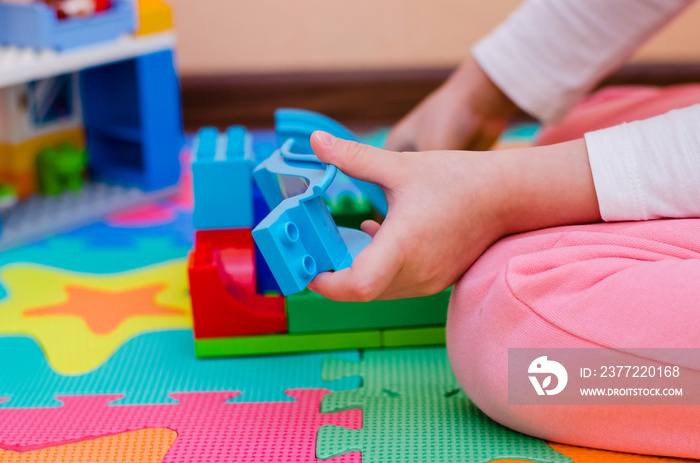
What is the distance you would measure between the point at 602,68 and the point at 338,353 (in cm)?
41

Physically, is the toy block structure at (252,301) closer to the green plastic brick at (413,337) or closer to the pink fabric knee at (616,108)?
the green plastic brick at (413,337)

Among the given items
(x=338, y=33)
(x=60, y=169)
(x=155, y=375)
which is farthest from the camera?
(x=338, y=33)

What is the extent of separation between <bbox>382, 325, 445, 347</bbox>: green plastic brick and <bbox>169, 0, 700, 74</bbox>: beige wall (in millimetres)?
826

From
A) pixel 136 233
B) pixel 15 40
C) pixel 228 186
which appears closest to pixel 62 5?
pixel 15 40

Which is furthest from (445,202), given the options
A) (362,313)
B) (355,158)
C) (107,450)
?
(107,450)

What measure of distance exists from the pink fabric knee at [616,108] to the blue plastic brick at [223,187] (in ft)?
1.11

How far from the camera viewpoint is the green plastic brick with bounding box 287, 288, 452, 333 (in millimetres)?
659


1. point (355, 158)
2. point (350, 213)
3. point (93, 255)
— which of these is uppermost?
point (355, 158)

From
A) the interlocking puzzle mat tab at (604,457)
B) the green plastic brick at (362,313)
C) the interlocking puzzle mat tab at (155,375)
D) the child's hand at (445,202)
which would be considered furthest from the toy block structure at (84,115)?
the interlocking puzzle mat tab at (604,457)

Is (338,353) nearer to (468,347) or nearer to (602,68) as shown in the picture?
(468,347)

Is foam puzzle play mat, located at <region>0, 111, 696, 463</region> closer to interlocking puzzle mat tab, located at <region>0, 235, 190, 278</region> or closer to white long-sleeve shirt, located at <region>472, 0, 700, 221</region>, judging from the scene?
interlocking puzzle mat tab, located at <region>0, 235, 190, 278</region>

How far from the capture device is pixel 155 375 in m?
0.63

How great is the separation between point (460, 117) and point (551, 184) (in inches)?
9.2

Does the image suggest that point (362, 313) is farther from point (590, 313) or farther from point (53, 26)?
point (53, 26)
